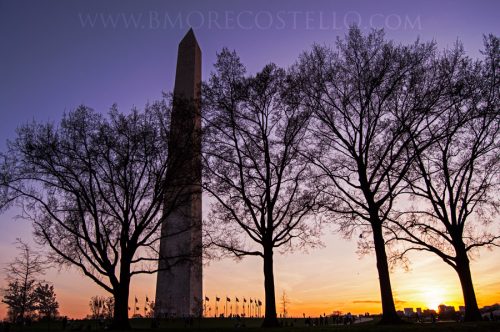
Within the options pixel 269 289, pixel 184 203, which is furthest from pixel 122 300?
pixel 269 289

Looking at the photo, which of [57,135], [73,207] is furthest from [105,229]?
[57,135]

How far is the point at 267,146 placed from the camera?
23.2 metres

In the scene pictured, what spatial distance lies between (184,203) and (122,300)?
5757mm

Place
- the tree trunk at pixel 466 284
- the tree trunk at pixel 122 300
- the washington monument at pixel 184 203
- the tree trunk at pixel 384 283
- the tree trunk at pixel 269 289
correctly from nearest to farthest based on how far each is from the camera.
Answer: the tree trunk at pixel 384 283
the tree trunk at pixel 269 289
the tree trunk at pixel 466 284
the tree trunk at pixel 122 300
the washington monument at pixel 184 203

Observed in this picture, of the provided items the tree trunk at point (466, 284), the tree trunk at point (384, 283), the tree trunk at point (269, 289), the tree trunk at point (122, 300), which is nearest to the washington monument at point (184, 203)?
the tree trunk at point (122, 300)

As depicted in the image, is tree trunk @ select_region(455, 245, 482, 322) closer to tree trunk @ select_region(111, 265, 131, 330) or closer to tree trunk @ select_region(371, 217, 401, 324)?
tree trunk @ select_region(371, 217, 401, 324)

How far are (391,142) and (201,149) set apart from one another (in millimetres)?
9741

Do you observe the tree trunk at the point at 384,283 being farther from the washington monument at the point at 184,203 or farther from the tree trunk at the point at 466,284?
the washington monument at the point at 184,203

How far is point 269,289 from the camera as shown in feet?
68.9

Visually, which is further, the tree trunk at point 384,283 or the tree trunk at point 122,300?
the tree trunk at point 122,300

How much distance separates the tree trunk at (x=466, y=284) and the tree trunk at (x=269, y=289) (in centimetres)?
936

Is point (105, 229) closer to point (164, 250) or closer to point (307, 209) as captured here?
point (164, 250)

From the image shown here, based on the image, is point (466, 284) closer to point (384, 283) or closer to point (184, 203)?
point (384, 283)

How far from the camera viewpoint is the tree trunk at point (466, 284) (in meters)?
21.2
